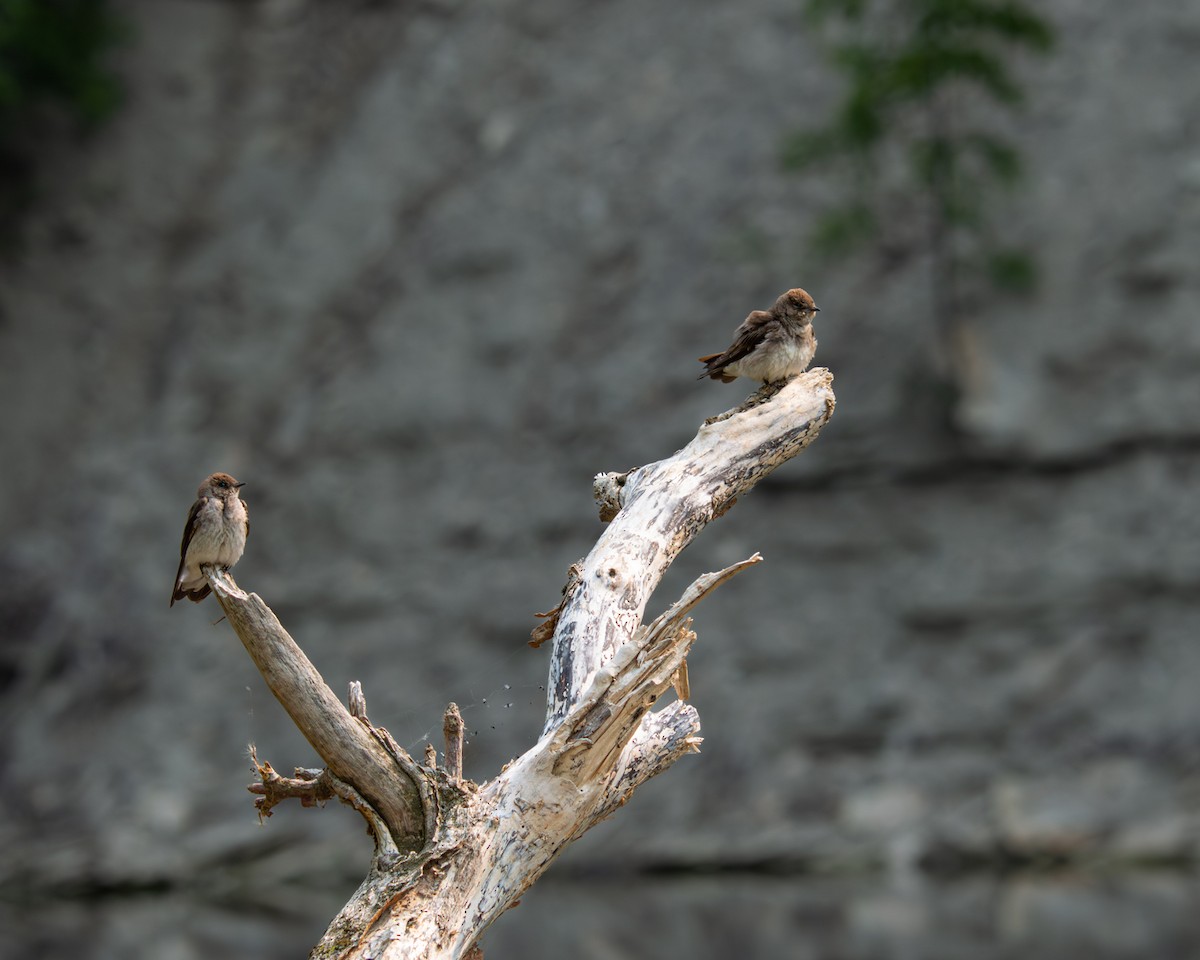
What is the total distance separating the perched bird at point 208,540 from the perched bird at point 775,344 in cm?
202

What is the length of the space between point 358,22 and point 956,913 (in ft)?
62.0

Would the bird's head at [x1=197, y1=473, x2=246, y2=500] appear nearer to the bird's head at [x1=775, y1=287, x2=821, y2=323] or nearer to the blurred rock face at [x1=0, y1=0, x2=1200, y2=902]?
the bird's head at [x1=775, y1=287, x2=821, y2=323]

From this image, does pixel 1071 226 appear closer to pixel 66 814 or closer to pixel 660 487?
pixel 66 814

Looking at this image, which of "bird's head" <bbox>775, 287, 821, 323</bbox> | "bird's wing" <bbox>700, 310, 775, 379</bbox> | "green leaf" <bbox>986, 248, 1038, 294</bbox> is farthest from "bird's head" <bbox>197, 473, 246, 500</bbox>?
"green leaf" <bbox>986, 248, 1038, 294</bbox>

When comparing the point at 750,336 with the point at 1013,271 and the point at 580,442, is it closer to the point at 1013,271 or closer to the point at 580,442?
the point at 1013,271

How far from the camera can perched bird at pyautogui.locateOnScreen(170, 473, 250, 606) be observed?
5.39m

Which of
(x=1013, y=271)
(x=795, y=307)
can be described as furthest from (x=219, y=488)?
(x=1013, y=271)

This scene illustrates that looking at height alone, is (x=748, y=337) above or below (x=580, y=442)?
below

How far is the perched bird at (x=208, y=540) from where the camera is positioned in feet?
17.7

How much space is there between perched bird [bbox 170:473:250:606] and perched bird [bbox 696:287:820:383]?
6.62 ft

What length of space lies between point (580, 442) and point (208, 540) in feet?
53.5

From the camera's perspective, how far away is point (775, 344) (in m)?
6.23

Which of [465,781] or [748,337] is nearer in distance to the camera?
Result: [465,781]

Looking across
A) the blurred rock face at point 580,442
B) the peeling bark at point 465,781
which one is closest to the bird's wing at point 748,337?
the peeling bark at point 465,781
